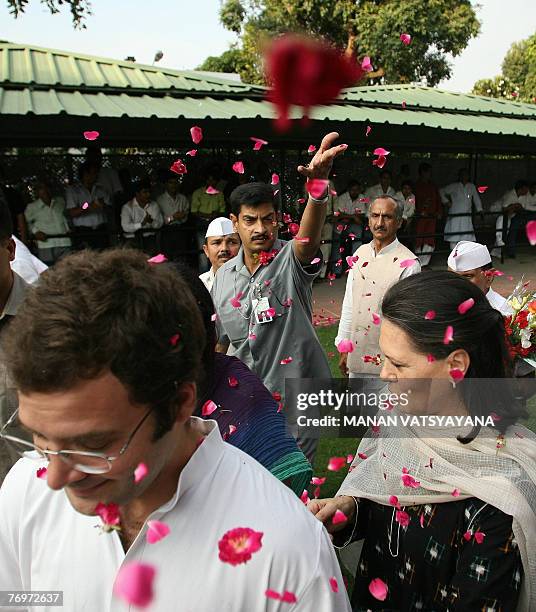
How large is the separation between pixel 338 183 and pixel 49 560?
1076 cm

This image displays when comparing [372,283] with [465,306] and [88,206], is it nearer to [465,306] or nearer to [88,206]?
[465,306]

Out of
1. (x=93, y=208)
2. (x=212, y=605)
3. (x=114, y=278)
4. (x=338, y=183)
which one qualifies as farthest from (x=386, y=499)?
(x=338, y=183)

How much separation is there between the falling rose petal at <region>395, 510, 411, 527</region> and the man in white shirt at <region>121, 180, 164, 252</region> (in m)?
7.62

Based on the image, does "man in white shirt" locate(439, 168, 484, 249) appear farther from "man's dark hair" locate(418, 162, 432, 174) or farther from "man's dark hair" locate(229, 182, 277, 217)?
"man's dark hair" locate(229, 182, 277, 217)

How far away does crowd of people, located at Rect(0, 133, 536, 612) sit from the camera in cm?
111

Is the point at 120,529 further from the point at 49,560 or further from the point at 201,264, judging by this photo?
the point at 201,264

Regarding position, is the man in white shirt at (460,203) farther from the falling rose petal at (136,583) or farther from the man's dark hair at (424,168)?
the falling rose petal at (136,583)

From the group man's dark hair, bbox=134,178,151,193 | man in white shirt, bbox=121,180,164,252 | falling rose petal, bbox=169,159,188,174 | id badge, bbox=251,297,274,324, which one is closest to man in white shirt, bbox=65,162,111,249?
man in white shirt, bbox=121,180,164,252

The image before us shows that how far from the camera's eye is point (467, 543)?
1.58 metres

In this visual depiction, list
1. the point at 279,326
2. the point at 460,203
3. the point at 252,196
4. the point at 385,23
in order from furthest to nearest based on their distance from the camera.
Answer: the point at 385,23 → the point at 460,203 → the point at 252,196 → the point at 279,326

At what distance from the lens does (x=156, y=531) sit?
1.20m

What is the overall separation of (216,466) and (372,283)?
119 inches

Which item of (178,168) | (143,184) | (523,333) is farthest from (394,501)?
(143,184)

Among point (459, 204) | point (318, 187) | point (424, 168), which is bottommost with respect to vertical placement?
point (459, 204)
